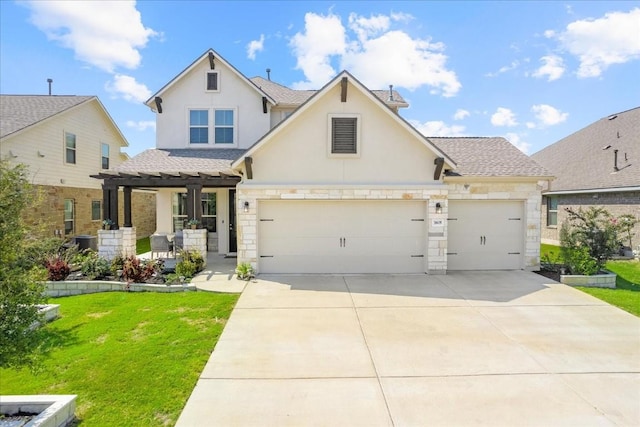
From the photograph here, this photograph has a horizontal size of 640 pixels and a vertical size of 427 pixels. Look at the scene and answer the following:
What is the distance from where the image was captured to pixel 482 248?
11164 millimetres

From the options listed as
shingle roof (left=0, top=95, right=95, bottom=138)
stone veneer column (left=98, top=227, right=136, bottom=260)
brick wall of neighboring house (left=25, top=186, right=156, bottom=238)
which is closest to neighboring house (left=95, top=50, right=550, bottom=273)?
stone veneer column (left=98, top=227, right=136, bottom=260)

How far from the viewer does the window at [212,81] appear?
14.0 m

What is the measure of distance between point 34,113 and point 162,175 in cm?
964

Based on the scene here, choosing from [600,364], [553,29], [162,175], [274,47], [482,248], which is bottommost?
[600,364]

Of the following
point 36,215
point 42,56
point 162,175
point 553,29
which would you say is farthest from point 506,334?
point 42,56

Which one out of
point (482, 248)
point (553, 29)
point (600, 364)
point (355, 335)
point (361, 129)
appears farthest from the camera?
point (553, 29)

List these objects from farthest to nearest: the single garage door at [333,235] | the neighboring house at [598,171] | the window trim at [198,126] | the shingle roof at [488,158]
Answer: the neighboring house at [598,171], the window trim at [198,126], the shingle roof at [488,158], the single garage door at [333,235]

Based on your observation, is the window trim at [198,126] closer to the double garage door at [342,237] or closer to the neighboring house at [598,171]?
the double garage door at [342,237]

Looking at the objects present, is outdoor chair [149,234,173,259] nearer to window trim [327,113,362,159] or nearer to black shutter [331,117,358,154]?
window trim [327,113,362,159]

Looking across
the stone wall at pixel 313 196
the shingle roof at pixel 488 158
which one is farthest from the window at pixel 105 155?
the shingle roof at pixel 488 158

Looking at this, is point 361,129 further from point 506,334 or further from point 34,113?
point 34,113

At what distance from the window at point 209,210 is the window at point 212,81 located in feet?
14.6

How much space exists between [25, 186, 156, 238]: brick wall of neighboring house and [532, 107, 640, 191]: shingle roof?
23850 millimetres

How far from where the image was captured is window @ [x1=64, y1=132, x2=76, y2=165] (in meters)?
16.7
